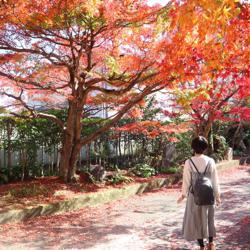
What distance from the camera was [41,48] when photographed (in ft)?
34.1

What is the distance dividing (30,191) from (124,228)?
3.04 m

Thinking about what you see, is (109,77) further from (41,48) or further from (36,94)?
(36,94)

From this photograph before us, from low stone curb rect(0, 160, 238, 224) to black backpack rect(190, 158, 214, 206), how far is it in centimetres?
418

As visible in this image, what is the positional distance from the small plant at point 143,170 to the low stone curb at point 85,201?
792 mm

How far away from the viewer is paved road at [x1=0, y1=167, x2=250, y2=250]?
6.95 meters

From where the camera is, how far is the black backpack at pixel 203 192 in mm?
5938

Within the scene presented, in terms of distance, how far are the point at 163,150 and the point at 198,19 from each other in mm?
12147

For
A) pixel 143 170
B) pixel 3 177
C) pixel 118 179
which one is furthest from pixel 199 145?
pixel 143 170

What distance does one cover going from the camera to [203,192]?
234 inches

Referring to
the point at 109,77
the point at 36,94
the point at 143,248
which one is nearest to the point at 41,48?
the point at 109,77

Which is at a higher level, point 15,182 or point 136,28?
point 136,28

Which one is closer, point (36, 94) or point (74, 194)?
point (74, 194)

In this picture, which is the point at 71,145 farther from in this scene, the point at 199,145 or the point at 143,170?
the point at 199,145

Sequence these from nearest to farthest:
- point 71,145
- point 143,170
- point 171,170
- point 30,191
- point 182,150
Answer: point 30,191, point 71,145, point 143,170, point 171,170, point 182,150
